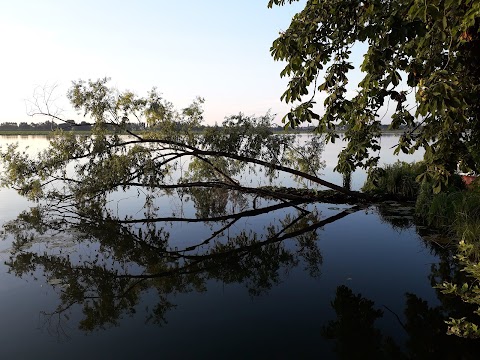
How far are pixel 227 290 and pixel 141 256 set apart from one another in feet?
13.4

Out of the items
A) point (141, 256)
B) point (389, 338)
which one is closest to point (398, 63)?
point (389, 338)

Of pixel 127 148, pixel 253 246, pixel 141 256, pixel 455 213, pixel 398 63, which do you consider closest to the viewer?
pixel 398 63

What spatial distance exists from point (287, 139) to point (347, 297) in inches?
478

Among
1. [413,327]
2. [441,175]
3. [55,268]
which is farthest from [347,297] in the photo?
[55,268]

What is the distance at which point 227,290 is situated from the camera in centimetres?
919

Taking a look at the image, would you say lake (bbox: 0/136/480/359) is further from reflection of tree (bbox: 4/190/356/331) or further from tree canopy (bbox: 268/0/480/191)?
tree canopy (bbox: 268/0/480/191)

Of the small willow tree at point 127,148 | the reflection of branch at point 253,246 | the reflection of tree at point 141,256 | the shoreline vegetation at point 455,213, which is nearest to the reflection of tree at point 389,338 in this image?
the shoreline vegetation at point 455,213

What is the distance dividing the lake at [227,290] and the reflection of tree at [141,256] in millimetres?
54

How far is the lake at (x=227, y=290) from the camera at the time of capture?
656cm

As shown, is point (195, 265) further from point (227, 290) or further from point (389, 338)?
point (389, 338)

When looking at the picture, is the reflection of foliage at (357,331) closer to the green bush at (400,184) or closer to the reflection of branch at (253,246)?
the reflection of branch at (253,246)

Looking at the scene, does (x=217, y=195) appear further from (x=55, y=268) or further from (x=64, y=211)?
(x=55, y=268)

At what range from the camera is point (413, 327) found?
7000mm

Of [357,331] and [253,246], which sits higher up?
[253,246]
